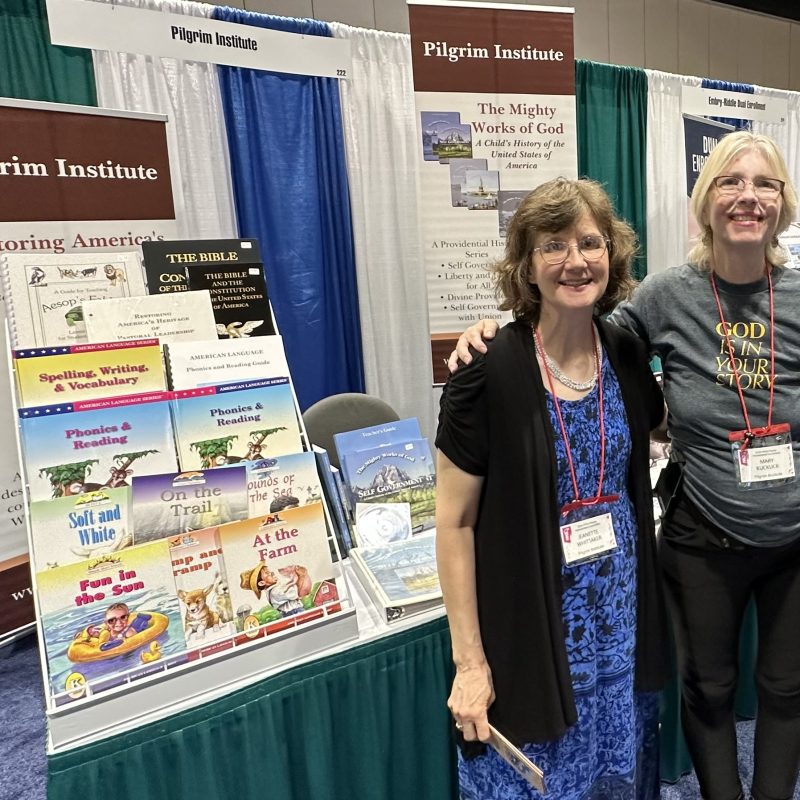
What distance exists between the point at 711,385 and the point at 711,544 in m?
0.30

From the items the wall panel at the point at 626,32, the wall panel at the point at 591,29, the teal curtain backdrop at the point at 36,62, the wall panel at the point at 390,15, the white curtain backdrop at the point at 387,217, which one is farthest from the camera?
the wall panel at the point at 626,32

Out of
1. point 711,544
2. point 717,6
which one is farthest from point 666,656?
point 717,6

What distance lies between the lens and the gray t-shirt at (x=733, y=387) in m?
1.14

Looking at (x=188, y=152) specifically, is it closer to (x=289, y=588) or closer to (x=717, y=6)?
(x=289, y=588)

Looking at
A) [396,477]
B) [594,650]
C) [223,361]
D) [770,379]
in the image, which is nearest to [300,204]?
[396,477]

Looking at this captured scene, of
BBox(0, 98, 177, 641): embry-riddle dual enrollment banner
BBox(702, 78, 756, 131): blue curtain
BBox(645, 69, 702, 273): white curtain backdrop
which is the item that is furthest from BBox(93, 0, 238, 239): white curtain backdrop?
BBox(702, 78, 756, 131): blue curtain

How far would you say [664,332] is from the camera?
121 cm

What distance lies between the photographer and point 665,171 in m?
4.25

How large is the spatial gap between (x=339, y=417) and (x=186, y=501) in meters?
1.14

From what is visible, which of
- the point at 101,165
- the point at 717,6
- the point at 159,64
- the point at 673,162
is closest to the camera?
the point at 101,165

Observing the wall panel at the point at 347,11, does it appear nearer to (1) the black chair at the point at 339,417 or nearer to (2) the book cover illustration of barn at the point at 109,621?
(1) the black chair at the point at 339,417

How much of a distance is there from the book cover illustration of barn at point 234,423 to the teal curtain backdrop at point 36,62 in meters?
2.17

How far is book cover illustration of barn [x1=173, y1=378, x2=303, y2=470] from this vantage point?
3.90ft

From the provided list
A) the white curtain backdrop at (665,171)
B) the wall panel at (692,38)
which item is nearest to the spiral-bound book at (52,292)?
the white curtain backdrop at (665,171)
